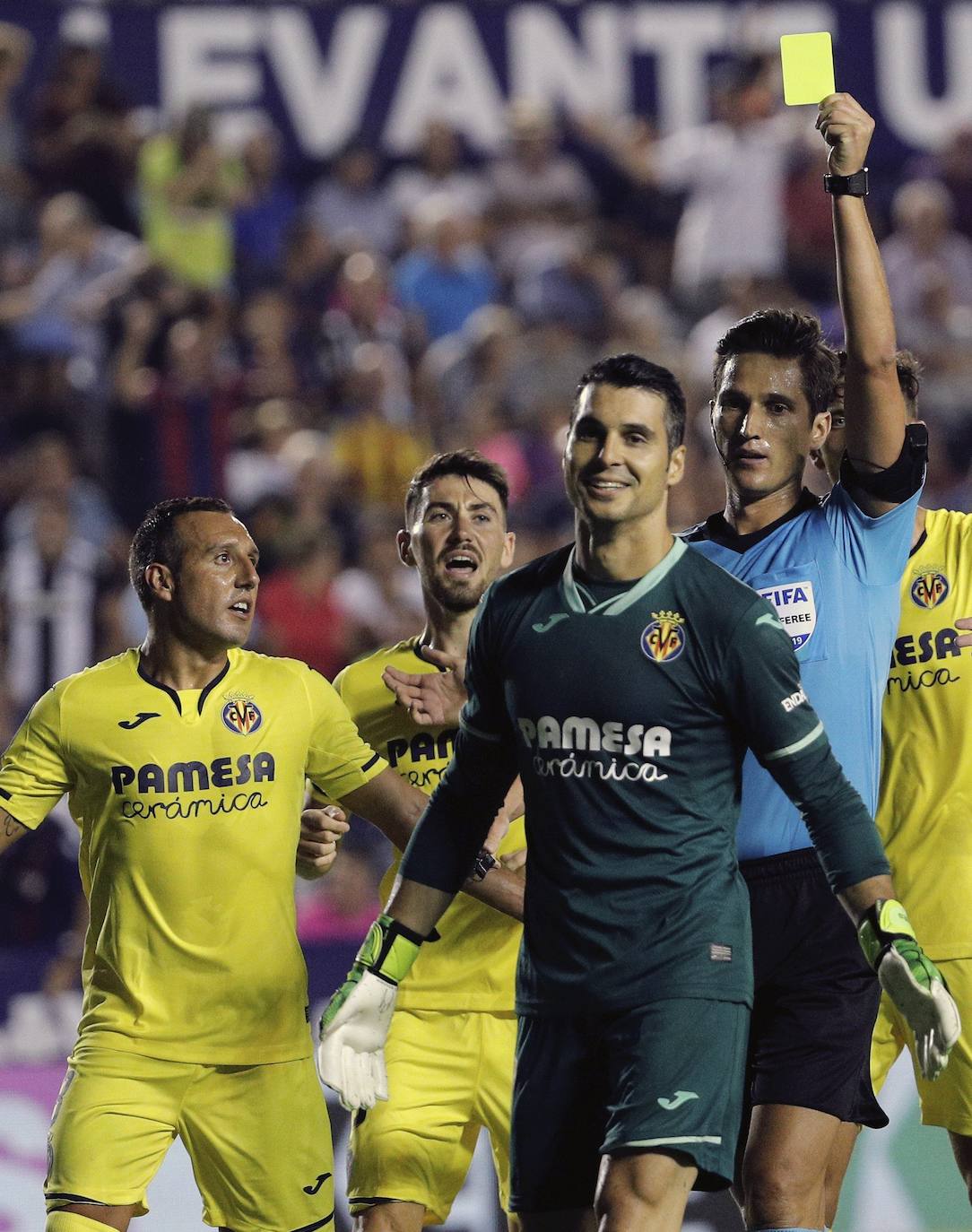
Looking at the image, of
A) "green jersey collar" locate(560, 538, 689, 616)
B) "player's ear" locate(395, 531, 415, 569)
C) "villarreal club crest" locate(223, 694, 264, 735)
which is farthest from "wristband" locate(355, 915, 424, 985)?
"player's ear" locate(395, 531, 415, 569)

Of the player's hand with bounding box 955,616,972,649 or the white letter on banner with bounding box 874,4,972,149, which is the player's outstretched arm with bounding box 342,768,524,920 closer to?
the player's hand with bounding box 955,616,972,649

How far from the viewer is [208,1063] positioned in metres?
5.20

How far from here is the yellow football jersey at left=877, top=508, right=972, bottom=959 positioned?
5418 millimetres

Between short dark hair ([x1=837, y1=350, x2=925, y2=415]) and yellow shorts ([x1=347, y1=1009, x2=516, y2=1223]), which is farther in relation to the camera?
yellow shorts ([x1=347, y1=1009, x2=516, y2=1223])

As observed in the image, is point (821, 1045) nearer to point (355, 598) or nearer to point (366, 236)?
point (355, 598)

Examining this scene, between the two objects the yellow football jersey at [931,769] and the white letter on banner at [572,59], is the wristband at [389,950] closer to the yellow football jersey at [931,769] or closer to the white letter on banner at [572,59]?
the yellow football jersey at [931,769]

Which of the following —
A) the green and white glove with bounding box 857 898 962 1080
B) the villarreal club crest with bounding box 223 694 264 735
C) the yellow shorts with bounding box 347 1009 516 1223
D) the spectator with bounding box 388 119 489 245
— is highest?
the spectator with bounding box 388 119 489 245

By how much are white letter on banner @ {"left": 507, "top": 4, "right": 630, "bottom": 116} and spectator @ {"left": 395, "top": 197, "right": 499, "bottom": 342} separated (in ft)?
5.06

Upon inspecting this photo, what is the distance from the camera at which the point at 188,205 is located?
13.0 metres

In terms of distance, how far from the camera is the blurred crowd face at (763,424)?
489cm

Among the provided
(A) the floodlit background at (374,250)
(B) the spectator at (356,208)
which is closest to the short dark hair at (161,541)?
(A) the floodlit background at (374,250)

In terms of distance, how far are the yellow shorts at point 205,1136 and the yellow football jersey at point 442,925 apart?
580 millimetres

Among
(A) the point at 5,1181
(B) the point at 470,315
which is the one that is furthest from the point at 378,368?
(A) the point at 5,1181

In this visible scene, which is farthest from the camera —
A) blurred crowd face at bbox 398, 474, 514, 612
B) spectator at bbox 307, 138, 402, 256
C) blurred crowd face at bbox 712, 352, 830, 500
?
spectator at bbox 307, 138, 402, 256
